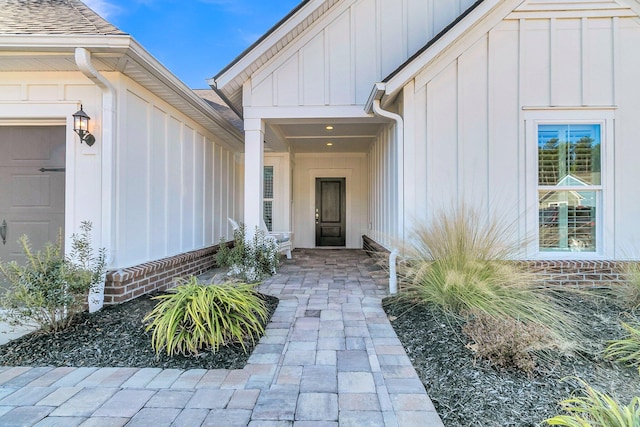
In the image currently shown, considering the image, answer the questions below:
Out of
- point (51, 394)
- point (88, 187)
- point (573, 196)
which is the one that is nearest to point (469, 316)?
point (573, 196)

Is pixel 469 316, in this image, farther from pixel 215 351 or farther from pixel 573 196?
pixel 573 196

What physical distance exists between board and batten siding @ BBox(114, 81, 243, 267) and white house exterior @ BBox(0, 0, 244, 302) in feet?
0.07

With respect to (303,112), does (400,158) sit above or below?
below

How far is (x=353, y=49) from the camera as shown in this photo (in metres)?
5.43

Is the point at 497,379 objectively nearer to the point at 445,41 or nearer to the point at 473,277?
the point at 473,277

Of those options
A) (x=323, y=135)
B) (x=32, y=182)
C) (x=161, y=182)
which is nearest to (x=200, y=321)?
(x=161, y=182)

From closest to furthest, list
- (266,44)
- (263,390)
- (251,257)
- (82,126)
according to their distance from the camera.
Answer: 1. (263,390)
2. (82,126)
3. (266,44)
4. (251,257)

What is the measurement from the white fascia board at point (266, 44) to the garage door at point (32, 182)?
90.0 inches

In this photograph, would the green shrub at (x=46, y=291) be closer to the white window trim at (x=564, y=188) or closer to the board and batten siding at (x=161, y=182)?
the board and batten siding at (x=161, y=182)

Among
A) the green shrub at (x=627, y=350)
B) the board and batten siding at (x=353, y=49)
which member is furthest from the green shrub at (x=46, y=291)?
the green shrub at (x=627, y=350)

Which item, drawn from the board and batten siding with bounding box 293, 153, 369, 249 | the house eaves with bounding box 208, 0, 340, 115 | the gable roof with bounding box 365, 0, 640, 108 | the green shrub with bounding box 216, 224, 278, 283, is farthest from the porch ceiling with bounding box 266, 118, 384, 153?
the green shrub with bounding box 216, 224, 278, 283

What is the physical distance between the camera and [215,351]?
2.71m

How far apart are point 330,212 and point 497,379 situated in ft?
25.8

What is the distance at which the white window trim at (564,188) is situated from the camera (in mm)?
4547
